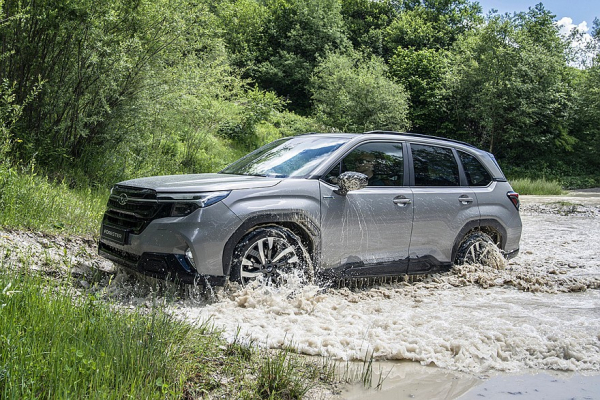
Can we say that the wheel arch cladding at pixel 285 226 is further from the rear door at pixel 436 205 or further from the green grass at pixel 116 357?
the rear door at pixel 436 205

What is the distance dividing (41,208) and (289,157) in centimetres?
363

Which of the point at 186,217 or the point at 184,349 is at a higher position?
the point at 186,217

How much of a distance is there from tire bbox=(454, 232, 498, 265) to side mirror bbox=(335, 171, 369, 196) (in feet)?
6.34

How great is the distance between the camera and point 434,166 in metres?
6.76

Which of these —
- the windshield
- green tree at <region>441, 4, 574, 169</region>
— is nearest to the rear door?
the windshield

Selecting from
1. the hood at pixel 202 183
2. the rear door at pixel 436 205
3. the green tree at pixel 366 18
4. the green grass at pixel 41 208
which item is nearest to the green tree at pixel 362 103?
the green tree at pixel 366 18

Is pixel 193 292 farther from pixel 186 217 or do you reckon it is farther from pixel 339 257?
pixel 339 257

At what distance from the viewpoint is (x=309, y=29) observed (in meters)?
52.7

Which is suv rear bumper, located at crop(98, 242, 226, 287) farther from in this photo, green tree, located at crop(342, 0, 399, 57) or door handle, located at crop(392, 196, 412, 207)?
green tree, located at crop(342, 0, 399, 57)

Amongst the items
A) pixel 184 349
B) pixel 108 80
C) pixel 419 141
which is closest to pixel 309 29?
pixel 108 80

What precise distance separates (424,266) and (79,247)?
4.30 meters

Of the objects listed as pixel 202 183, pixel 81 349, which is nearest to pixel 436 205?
pixel 202 183

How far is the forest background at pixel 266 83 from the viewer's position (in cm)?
987

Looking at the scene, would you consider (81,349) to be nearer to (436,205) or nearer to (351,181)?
(351,181)
